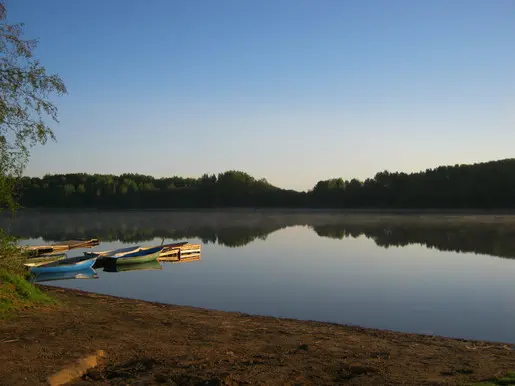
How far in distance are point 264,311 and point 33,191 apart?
12193cm

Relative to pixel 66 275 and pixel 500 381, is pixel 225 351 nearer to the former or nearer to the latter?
pixel 500 381

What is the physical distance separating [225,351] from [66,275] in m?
15.1

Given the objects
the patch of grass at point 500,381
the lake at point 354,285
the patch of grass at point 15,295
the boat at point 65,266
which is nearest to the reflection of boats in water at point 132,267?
the lake at point 354,285

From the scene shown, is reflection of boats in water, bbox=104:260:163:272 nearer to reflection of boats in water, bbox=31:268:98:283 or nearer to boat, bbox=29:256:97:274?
boat, bbox=29:256:97:274

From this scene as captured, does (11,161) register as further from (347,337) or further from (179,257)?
(179,257)

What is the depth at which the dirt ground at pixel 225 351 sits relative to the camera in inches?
257

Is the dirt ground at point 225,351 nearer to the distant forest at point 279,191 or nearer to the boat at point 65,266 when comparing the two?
the boat at point 65,266

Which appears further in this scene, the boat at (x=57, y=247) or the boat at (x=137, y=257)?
the boat at (x=57, y=247)

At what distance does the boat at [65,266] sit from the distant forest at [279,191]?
284 feet

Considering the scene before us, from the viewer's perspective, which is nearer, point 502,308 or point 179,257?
point 502,308

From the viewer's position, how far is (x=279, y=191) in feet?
409

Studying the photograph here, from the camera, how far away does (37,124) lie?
10.1 meters

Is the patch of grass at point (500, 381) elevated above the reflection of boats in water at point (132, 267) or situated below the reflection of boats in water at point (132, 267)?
above

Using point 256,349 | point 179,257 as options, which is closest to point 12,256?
point 256,349
